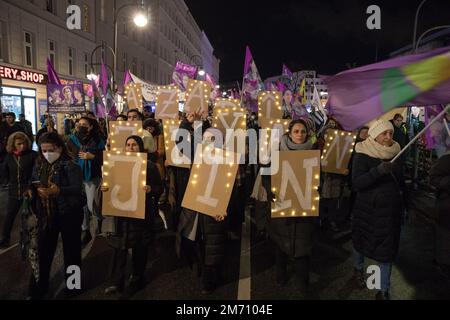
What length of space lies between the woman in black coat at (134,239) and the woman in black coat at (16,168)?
1867 mm

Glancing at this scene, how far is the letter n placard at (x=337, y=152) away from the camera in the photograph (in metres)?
6.39

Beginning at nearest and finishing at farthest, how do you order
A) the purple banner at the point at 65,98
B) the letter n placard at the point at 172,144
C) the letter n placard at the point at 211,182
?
1. the letter n placard at the point at 211,182
2. the letter n placard at the point at 172,144
3. the purple banner at the point at 65,98

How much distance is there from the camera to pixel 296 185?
4.43 m

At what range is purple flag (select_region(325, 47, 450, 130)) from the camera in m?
3.43

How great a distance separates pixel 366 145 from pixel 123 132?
3.96 metres

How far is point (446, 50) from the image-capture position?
11.1 ft

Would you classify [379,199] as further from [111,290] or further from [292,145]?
[111,290]

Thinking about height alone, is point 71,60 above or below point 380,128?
above

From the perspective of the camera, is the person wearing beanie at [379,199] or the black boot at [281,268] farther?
the black boot at [281,268]

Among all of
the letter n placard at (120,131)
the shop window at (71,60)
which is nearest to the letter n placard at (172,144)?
the letter n placard at (120,131)

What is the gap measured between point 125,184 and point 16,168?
217 cm

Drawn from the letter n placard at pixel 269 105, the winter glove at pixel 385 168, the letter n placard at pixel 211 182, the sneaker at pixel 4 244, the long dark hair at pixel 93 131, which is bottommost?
the sneaker at pixel 4 244

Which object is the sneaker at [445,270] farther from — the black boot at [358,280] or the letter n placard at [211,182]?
the letter n placard at [211,182]

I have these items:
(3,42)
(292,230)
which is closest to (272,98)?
(292,230)
